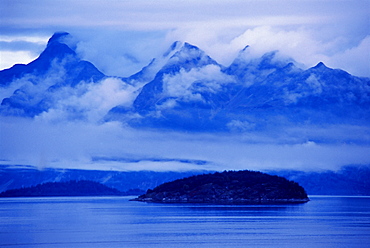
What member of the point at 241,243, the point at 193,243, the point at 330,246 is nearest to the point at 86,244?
the point at 193,243

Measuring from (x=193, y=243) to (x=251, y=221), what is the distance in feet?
174

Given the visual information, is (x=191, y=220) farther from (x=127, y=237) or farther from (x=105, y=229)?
(x=127, y=237)

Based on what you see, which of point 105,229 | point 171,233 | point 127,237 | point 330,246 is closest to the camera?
point 330,246

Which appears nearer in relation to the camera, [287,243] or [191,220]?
[287,243]

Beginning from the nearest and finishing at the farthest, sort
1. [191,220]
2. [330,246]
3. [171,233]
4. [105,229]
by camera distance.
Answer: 1. [330,246]
2. [171,233]
3. [105,229]
4. [191,220]

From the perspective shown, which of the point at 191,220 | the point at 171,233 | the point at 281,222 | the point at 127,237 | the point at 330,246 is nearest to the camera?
the point at 330,246

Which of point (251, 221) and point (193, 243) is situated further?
point (251, 221)

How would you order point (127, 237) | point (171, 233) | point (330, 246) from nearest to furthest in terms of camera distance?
point (330, 246), point (127, 237), point (171, 233)

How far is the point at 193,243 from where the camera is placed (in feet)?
363

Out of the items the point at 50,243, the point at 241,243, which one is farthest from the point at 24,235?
the point at 241,243

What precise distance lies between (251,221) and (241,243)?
5195cm

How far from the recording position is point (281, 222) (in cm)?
15462

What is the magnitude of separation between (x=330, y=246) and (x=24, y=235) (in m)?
50.0

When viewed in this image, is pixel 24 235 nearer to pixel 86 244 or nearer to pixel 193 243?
pixel 86 244
